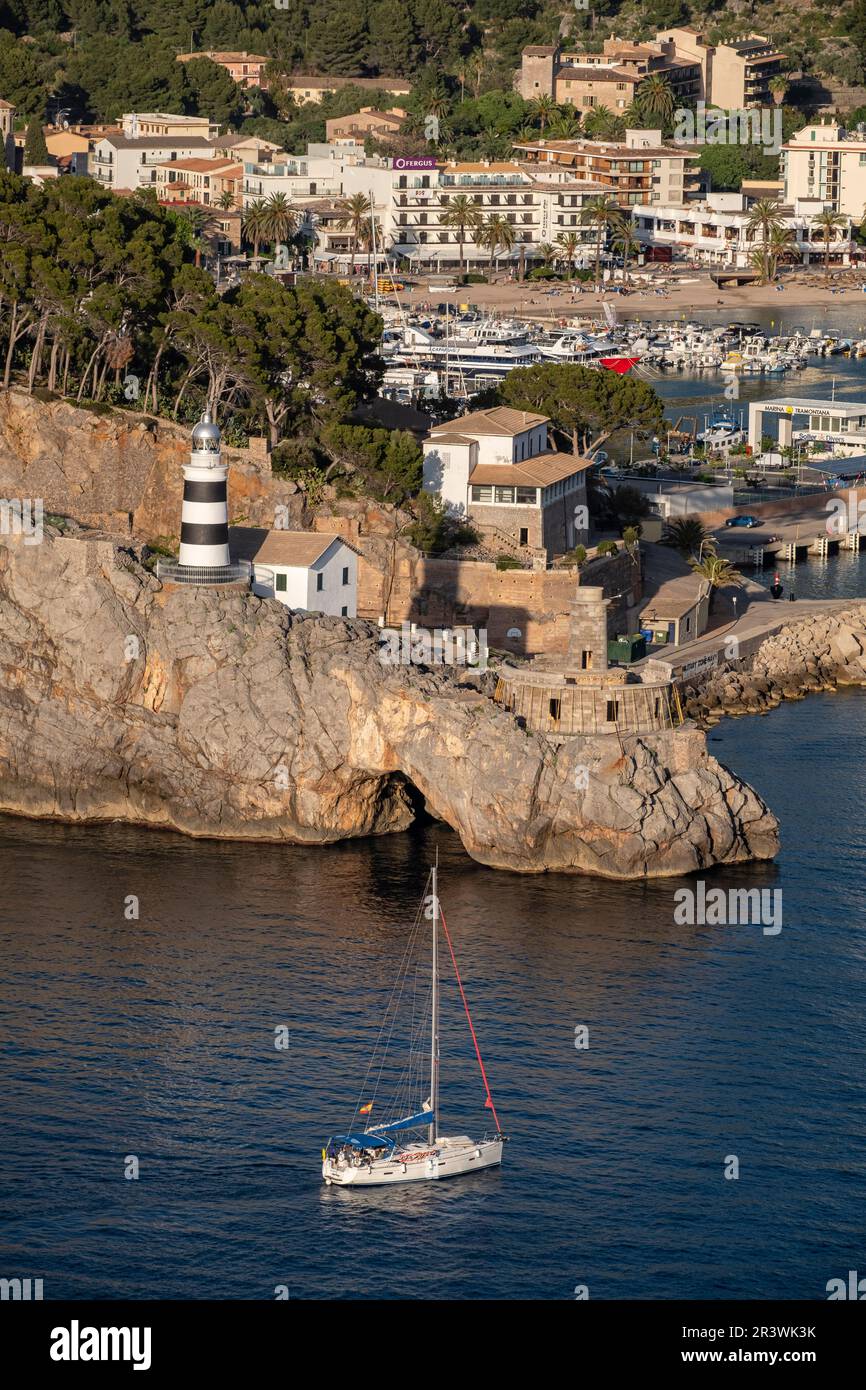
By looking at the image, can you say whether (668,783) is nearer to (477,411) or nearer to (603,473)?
(477,411)

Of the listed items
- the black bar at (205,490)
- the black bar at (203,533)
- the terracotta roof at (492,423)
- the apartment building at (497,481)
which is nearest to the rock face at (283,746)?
the black bar at (203,533)

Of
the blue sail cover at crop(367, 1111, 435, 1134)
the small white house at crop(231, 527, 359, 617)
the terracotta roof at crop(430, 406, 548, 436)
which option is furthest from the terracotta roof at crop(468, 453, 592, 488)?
the blue sail cover at crop(367, 1111, 435, 1134)

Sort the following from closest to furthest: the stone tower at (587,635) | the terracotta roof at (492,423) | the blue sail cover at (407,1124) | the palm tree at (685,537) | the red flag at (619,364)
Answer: the blue sail cover at (407,1124) → the stone tower at (587,635) → the terracotta roof at (492,423) → the palm tree at (685,537) → the red flag at (619,364)

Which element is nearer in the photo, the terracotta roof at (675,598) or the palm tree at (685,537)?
the terracotta roof at (675,598)

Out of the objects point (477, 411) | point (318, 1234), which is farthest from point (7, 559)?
point (318, 1234)

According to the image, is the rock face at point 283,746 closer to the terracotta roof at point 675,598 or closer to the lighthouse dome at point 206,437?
the lighthouse dome at point 206,437
